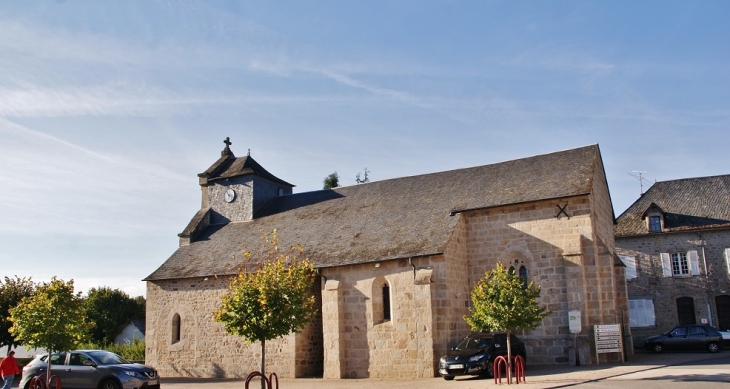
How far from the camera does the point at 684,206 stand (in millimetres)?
33188

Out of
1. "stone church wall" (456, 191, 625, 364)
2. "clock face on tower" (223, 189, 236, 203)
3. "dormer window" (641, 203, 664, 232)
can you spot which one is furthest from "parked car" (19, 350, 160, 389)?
"dormer window" (641, 203, 664, 232)

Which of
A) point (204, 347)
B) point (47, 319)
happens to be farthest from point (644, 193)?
point (47, 319)

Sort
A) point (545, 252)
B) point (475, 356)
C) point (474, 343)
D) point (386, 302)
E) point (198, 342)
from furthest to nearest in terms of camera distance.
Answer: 1. point (198, 342)
2. point (386, 302)
3. point (545, 252)
4. point (474, 343)
5. point (475, 356)

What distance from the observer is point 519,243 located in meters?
22.0

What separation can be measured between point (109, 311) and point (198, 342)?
111 ft

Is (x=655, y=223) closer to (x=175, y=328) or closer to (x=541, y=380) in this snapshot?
(x=541, y=380)

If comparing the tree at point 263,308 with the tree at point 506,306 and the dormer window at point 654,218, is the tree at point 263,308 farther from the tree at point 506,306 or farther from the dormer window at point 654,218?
the dormer window at point 654,218

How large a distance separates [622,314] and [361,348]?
10296 millimetres

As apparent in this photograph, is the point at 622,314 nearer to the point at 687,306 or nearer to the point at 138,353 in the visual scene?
the point at 687,306

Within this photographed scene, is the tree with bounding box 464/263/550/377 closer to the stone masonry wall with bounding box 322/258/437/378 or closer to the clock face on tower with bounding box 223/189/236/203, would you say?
the stone masonry wall with bounding box 322/258/437/378

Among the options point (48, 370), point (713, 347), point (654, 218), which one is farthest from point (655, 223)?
point (48, 370)

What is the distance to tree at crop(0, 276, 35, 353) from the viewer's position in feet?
98.1

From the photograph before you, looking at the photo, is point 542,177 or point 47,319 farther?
point 542,177

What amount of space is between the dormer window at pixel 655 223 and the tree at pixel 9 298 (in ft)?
104
